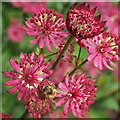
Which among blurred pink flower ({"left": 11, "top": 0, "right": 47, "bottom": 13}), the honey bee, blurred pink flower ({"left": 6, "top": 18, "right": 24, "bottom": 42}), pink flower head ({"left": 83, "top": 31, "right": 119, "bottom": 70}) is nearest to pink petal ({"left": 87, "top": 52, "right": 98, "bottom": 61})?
pink flower head ({"left": 83, "top": 31, "right": 119, "bottom": 70})

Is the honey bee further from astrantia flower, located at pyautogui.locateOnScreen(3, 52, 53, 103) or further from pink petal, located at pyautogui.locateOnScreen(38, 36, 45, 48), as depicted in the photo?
pink petal, located at pyautogui.locateOnScreen(38, 36, 45, 48)

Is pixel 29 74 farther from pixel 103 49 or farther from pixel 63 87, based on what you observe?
pixel 103 49

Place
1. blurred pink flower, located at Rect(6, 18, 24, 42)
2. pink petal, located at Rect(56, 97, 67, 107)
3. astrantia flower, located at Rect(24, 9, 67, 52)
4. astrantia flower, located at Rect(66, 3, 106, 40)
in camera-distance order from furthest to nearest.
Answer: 1. blurred pink flower, located at Rect(6, 18, 24, 42)
2. astrantia flower, located at Rect(24, 9, 67, 52)
3. pink petal, located at Rect(56, 97, 67, 107)
4. astrantia flower, located at Rect(66, 3, 106, 40)

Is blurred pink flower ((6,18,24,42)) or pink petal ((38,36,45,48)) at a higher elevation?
blurred pink flower ((6,18,24,42))

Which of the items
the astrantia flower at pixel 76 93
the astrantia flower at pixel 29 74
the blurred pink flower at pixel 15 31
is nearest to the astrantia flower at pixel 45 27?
the astrantia flower at pixel 29 74

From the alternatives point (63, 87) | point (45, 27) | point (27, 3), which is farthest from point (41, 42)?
point (27, 3)
